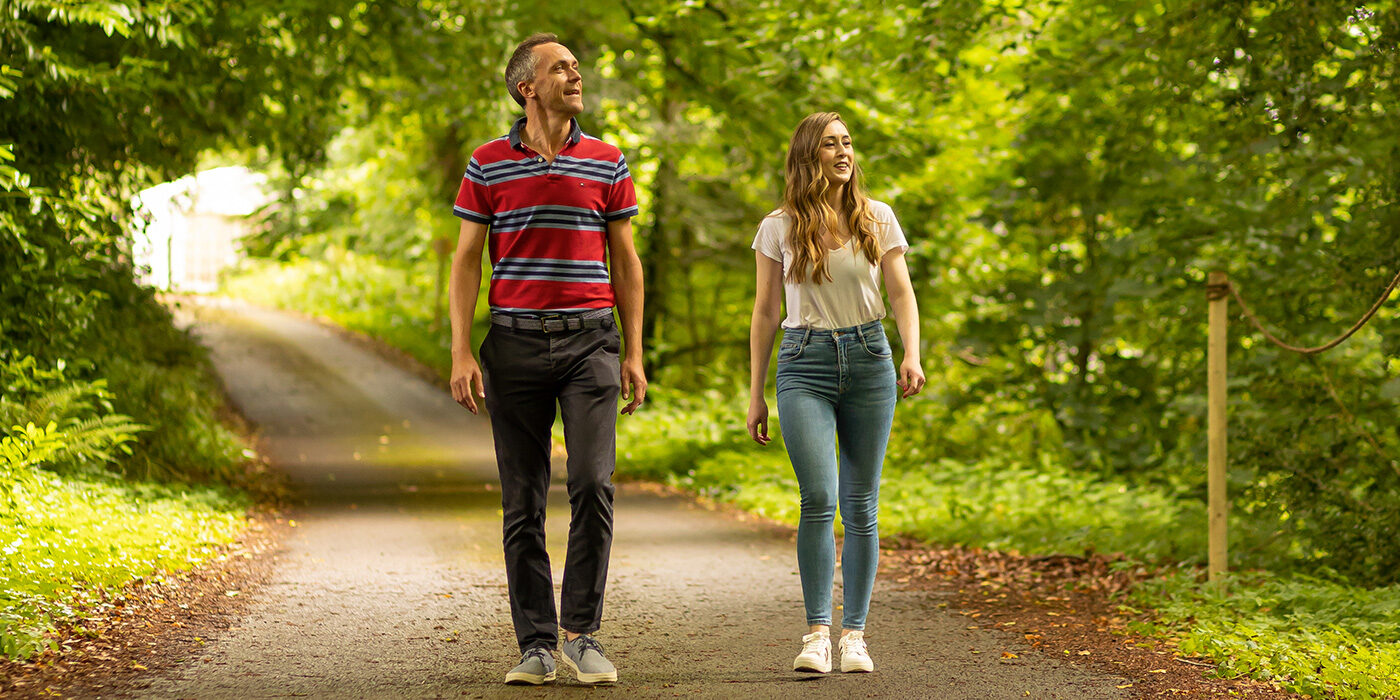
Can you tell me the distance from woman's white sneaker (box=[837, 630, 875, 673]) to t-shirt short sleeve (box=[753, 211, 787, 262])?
146cm

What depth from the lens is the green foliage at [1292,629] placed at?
15.0 feet

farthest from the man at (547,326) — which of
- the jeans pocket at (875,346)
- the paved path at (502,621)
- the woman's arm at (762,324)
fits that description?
the jeans pocket at (875,346)

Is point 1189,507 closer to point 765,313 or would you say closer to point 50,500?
point 765,313

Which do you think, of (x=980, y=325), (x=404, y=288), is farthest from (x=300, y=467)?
(x=404, y=288)

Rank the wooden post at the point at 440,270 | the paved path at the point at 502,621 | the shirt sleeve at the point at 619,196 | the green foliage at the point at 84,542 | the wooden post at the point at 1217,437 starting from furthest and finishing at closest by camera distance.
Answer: the wooden post at the point at 440,270 < the wooden post at the point at 1217,437 < the green foliage at the point at 84,542 < the paved path at the point at 502,621 < the shirt sleeve at the point at 619,196

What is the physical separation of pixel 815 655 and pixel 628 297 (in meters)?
1.49

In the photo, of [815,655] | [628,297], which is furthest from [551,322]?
[815,655]

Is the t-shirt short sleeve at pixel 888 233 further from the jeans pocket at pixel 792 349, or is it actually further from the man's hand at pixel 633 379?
the man's hand at pixel 633 379

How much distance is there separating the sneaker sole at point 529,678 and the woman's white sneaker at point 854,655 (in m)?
1.10

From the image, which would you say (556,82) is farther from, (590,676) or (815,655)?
(815,655)

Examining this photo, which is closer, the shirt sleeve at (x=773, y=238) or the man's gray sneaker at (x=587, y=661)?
the man's gray sneaker at (x=587, y=661)

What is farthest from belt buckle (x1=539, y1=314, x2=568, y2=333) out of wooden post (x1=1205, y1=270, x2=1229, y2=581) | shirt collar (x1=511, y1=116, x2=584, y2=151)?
wooden post (x1=1205, y1=270, x2=1229, y2=581)

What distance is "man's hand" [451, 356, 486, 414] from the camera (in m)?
4.27

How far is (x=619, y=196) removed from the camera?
4.40m
